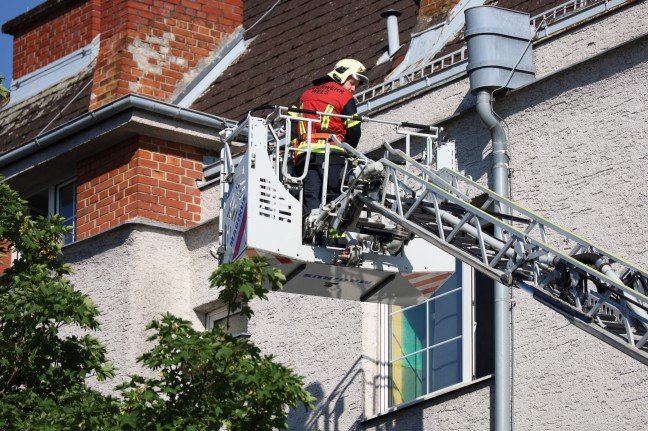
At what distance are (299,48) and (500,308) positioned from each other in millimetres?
6032

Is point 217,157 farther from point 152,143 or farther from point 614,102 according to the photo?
point 614,102

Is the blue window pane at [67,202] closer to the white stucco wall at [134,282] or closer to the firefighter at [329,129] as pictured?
the white stucco wall at [134,282]

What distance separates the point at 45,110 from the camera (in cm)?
2361

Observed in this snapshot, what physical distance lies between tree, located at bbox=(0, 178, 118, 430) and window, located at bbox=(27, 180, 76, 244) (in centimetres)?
522

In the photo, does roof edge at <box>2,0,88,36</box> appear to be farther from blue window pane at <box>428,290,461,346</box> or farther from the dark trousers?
the dark trousers

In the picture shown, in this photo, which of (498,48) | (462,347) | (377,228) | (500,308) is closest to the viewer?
(377,228)

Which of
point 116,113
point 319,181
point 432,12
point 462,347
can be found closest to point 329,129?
point 319,181

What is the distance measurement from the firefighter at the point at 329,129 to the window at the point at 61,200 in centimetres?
586

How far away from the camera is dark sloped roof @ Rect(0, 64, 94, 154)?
2280cm

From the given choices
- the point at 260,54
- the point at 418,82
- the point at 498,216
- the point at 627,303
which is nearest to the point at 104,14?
the point at 260,54

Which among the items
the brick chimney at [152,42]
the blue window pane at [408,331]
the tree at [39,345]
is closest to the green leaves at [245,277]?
the tree at [39,345]

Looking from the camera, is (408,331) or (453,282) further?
(408,331)

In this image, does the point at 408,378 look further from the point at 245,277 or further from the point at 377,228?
the point at 245,277

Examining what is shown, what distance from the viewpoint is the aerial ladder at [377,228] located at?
13852 mm
